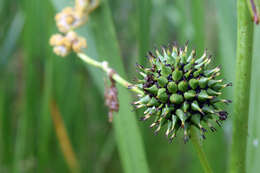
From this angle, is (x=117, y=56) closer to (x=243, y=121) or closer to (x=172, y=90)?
(x=172, y=90)

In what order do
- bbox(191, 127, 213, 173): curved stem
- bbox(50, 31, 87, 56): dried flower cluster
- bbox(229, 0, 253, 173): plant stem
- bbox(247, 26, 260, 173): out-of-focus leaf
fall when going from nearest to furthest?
bbox(229, 0, 253, 173): plant stem < bbox(191, 127, 213, 173): curved stem < bbox(247, 26, 260, 173): out-of-focus leaf < bbox(50, 31, 87, 56): dried flower cluster

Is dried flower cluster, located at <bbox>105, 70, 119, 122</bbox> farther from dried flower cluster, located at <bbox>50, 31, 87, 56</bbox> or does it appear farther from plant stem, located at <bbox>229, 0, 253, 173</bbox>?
plant stem, located at <bbox>229, 0, 253, 173</bbox>

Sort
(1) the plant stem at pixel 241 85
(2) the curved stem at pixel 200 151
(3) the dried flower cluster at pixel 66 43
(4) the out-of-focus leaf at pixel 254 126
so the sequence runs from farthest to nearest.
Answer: (3) the dried flower cluster at pixel 66 43
(4) the out-of-focus leaf at pixel 254 126
(2) the curved stem at pixel 200 151
(1) the plant stem at pixel 241 85

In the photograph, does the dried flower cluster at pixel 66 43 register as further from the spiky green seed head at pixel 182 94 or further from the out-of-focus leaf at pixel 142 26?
the spiky green seed head at pixel 182 94

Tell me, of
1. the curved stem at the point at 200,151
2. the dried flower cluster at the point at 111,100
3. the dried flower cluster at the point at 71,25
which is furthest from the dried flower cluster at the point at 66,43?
the curved stem at the point at 200,151

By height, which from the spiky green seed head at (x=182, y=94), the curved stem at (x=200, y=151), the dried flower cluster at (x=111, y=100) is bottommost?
the curved stem at (x=200, y=151)

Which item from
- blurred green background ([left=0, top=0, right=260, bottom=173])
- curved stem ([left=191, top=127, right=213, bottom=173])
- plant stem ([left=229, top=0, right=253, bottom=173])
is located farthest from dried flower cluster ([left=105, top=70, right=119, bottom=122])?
plant stem ([left=229, top=0, right=253, bottom=173])
